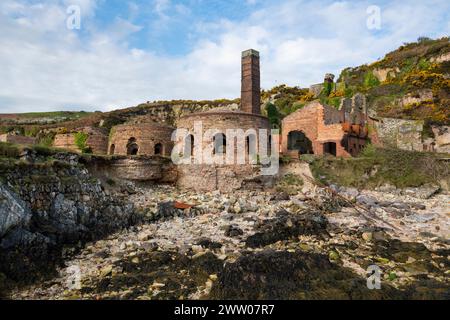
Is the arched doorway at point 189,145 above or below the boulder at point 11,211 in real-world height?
above

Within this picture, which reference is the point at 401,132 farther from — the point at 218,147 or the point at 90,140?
the point at 90,140

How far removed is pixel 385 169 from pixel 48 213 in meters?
16.2

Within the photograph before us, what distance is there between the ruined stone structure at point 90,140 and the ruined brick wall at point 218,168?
229 inches

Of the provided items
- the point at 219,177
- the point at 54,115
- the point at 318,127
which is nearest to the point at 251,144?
the point at 219,177

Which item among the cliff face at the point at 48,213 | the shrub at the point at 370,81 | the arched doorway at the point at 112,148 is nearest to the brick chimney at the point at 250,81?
the arched doorway at the point at 112,148

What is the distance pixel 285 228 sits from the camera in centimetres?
1129

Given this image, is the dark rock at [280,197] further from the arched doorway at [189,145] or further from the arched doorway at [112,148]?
the arched doorway at [112,148]

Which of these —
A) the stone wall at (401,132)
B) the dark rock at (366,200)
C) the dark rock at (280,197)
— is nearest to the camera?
the dark rock at (366,200)

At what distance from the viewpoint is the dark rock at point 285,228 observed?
10441 millimetres

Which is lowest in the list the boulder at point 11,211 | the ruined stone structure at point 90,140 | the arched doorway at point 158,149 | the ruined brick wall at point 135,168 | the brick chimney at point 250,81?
the boulder at point 11,211

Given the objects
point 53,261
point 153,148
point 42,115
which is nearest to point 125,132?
point 153,148

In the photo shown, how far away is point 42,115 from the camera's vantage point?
4581cm

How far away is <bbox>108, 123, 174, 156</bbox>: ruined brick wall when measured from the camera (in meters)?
19.5

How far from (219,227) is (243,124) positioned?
709 cm
